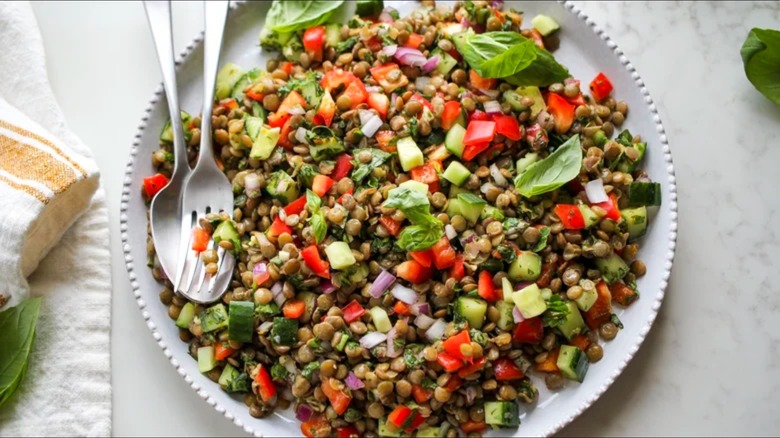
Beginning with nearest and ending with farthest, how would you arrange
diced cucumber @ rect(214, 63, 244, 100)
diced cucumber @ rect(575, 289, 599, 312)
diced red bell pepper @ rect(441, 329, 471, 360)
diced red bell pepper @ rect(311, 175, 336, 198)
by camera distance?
diced red bell pepper @ rect(441, 329, 471, 360) < diced cucumber @ rect(575, 289, 599, 312) < diced red bell pepper @ rect(311, 175, 336, 198) < diced cucumber @ rect(214, 63, 244, 100)

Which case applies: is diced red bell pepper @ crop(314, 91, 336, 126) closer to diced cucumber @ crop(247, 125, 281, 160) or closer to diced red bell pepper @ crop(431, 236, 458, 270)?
diced cucumber @ crop(247, 125, 281, 160)

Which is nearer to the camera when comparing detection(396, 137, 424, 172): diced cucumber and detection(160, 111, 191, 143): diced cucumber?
detection(396, 137, 424, 172): diced cucumber

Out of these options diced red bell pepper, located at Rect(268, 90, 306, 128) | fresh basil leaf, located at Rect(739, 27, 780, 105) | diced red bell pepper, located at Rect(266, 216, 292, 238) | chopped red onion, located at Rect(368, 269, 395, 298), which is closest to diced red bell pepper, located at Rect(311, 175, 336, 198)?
diced red bell pepper, located at Rect(266, 216, 292, 238)

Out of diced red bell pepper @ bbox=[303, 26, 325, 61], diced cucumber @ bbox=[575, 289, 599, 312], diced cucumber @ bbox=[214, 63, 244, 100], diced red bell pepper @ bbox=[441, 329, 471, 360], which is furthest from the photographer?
diced cucumber @ bbox=[214, 63, 244, 100]

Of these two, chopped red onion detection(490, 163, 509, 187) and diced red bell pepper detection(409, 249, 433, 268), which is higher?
chopped red onion detection(490, 163, 509, 187)

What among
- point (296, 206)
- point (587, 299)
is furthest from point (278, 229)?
point (587, 299)

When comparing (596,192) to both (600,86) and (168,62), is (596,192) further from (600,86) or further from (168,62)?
(168,62)

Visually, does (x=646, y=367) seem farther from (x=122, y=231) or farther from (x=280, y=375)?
(x=122, y=231)
